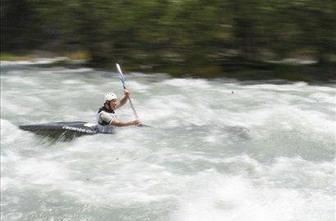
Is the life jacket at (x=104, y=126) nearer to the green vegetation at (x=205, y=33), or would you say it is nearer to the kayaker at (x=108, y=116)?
the kayaker at (x=108, y=116)

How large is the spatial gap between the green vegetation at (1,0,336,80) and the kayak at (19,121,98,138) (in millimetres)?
6440

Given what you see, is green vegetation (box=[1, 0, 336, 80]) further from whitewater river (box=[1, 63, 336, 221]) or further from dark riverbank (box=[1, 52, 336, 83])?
whitewater river (box=[1, 63, 336, 221])

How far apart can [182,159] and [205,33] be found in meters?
7.34

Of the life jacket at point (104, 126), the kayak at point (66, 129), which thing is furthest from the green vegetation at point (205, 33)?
the life jacket at point (104, 126)

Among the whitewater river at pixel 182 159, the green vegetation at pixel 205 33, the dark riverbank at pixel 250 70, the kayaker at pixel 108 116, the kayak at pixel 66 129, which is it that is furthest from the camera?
the dark riverbank at pixel 250 70

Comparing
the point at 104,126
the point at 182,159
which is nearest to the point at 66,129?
the point at 104,126

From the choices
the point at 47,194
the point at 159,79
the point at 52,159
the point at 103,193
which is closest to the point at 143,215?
the point at 103,193

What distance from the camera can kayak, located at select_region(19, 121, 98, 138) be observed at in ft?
37.6

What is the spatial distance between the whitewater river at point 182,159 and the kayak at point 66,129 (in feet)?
0.42

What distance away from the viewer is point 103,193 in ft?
30.7

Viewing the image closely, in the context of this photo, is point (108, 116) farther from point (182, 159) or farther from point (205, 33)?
point (205, 33)

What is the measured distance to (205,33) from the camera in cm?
1720

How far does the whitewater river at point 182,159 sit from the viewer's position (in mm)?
8688

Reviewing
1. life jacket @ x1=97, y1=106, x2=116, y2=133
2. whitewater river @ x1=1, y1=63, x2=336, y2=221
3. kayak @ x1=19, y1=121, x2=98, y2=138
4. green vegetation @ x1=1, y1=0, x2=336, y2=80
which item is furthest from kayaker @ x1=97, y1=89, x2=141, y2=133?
green vegetation @ x1=1, y1=0, x2=336, y2=80
